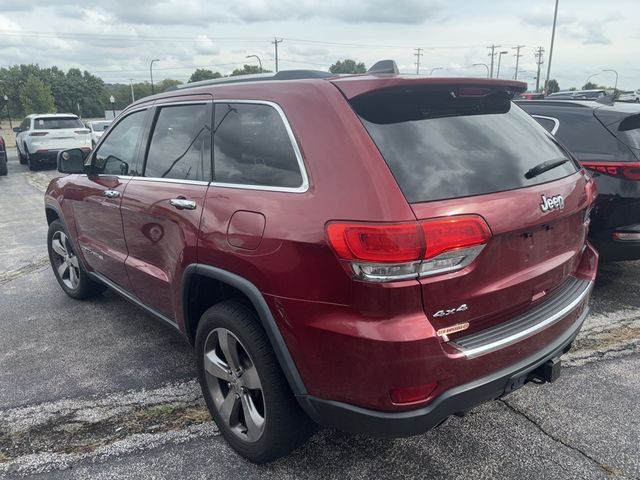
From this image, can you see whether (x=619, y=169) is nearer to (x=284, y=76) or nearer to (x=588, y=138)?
(x=588, y=138)

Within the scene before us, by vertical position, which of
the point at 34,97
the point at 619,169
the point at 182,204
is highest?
the point at 182,204

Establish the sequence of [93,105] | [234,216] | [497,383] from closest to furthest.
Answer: [497,383] → [234,216] → [93,105]

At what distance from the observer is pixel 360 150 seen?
204 centimetres

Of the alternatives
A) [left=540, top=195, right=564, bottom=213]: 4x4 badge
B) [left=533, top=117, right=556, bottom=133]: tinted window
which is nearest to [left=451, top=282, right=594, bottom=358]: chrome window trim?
[left=540, top=195, right=564, bottom=213]: 4x4 badge

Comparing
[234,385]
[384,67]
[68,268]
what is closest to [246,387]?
[234,385]

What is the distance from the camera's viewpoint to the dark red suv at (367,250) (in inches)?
76.0

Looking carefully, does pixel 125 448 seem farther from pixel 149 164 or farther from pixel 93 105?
pixel 93 105

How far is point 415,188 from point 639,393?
85.6 inches

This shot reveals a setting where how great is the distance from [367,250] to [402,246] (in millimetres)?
124

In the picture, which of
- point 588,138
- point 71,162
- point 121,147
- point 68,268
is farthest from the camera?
point 68,268

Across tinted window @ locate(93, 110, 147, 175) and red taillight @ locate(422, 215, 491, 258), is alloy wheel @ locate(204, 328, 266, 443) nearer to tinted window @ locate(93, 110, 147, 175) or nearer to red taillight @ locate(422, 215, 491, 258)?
red taillight @ locate(422, 215, 491, 258)

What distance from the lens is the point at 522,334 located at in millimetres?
2197

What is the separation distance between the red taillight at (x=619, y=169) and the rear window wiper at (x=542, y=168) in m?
1.97

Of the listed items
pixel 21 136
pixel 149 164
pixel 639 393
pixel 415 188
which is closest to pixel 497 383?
pixel 415 188
